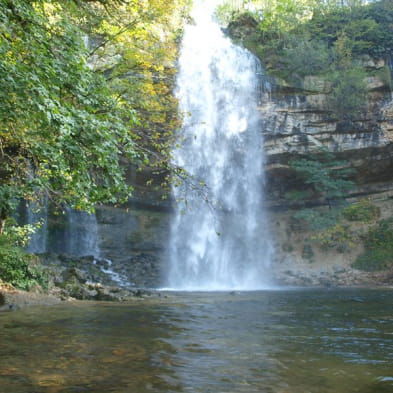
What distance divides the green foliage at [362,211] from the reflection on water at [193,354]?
16015mm

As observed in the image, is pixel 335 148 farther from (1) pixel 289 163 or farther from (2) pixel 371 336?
(2) pixel 371 336

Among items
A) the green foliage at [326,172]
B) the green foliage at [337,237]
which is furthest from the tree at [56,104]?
the green foliage at [337,237]

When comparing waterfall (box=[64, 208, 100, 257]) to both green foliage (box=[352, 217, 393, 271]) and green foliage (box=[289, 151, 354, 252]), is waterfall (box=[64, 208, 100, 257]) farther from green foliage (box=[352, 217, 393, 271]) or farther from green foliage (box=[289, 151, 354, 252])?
green foliage (box=[352, 217, 393, 271])

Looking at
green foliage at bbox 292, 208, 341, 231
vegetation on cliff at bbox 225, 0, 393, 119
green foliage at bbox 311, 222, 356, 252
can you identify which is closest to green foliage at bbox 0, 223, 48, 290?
green foliage at bbox 292, 208, 341, 231

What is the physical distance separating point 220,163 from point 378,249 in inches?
396

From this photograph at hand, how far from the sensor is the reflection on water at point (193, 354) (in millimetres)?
3225

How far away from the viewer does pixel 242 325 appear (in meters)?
6.48

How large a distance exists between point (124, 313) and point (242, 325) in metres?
2.51

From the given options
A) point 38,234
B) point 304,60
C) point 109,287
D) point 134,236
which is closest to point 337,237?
point 304,60

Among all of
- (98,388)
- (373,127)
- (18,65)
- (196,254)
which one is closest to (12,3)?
(18,65)

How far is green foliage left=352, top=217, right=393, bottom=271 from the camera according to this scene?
22.0 metres

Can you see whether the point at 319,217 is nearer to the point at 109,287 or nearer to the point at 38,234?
the point at 109,287

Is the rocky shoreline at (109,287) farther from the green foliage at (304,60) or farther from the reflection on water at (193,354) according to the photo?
the green foliage at (304,60)

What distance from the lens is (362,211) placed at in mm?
22328
